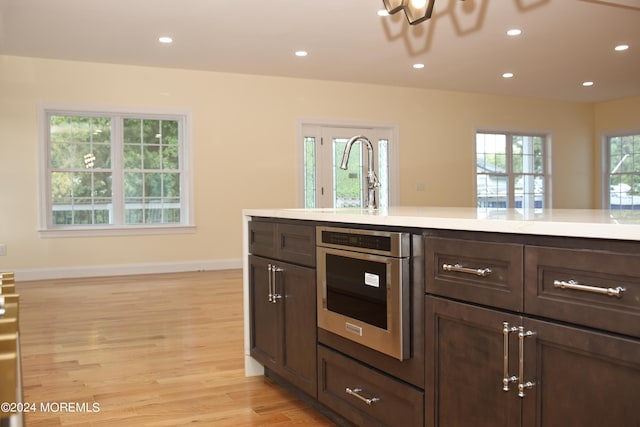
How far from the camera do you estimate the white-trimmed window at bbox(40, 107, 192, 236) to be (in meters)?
7.00

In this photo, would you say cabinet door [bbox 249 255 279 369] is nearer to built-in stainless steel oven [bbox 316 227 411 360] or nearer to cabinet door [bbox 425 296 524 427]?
built-in stainless steel oven [bbox 316 227 411 360]

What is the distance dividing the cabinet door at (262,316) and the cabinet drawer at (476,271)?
3.77ft

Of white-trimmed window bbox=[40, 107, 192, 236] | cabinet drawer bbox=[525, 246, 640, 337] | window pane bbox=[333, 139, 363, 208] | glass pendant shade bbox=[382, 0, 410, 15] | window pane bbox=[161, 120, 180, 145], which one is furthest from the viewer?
window pane bbox=[333, 139, 363, 208]

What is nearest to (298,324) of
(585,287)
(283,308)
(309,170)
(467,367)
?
(283,308)

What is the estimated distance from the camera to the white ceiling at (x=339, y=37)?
5203mm

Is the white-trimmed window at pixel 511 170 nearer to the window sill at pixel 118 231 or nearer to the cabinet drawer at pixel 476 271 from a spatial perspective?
the window sill at pixel 118 231

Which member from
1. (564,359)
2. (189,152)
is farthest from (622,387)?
(189,152)

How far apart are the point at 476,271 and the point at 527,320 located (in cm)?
20

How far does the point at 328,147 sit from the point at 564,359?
7.17 m

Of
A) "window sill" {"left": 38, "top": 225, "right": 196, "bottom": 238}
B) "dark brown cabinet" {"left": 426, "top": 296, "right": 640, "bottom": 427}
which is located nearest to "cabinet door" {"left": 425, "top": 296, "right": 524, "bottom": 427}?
"dark brown cabinet" {"left": 426, "top": 296, "right": 640, "bottom": 427}

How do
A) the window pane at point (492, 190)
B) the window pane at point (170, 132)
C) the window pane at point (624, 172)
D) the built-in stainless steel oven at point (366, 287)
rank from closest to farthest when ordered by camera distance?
the built-in stainless steel oven at point (366, 287) < the window pane at point (170, 132) < the window pane at point (492, 190) < the window pane at point (624, 172)

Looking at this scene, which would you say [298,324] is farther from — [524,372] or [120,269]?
[120,269]

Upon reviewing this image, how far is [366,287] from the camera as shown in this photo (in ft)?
6.70

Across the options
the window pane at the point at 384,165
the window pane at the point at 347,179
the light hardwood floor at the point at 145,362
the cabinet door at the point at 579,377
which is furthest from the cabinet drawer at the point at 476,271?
the window pane at the point at 384,165
